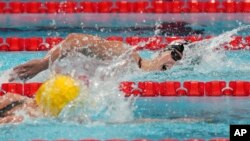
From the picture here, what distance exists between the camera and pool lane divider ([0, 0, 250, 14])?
27.4ft

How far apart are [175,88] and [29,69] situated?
3.68ft

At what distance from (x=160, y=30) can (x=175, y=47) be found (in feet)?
6.07

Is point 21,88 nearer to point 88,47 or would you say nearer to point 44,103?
point 88,47

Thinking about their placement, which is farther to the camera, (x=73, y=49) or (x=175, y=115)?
(x=73, y=49)

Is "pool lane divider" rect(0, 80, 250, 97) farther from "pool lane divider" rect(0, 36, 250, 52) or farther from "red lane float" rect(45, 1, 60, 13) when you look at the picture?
"red lane float" rect(45, 1, 60, 13)

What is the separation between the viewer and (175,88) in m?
5.61

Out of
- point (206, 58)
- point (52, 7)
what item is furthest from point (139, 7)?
point (206, 58)

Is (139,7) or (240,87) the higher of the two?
(139,7)

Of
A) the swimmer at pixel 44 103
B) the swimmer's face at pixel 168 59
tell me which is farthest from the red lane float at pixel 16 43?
the swimmer at pixel 44 103

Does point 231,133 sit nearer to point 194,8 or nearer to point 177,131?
point 177,131

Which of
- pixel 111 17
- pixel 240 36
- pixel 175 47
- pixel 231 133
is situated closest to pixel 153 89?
pixel 175 47

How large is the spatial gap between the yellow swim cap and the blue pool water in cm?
8

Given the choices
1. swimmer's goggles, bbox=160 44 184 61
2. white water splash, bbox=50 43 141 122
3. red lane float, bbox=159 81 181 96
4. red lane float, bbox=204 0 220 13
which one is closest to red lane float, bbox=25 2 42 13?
red lane float, bbox=204 0 220 13

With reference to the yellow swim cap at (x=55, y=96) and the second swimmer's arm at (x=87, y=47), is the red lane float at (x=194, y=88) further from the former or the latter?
the yellow swim cap at (x=55, y=96)
